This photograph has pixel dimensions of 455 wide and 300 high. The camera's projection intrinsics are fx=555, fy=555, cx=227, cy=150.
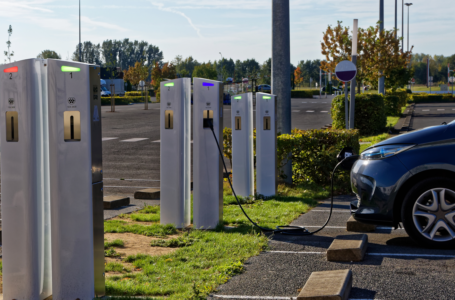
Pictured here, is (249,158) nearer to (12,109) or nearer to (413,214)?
(413,214)

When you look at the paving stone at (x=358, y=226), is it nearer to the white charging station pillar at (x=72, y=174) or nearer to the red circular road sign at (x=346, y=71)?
the white charging station pillar at (x=72, y=174)

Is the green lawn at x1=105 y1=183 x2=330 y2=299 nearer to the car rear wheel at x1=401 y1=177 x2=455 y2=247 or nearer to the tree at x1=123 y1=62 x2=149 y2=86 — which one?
the car rear wheel at x1=401 y1=177 x2=455 y2=247

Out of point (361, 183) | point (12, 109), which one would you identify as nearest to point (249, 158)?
point (361, 183)

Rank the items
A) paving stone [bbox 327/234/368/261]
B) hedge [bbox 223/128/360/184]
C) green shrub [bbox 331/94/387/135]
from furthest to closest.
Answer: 1. green shrub [bbox 331/94/387/135]
2. hedge [bbox 223/128/360/184]
3. paving stone [bbox 327/234/368/261]

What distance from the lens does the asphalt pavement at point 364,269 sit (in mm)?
4191

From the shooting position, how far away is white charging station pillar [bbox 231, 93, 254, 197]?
8.99 metres

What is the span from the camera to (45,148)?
165 inches

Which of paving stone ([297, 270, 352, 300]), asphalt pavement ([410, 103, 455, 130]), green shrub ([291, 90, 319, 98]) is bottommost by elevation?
paving stone ([297, 270, 352, 300])

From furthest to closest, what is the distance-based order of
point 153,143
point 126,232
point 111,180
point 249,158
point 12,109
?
point 153,143
point 111,180
point 249,158
point 126,232
point 12,109

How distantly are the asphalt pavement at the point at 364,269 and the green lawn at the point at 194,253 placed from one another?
18cm

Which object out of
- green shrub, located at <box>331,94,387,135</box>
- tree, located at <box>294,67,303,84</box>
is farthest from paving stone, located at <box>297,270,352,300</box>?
tree, located at <box>294,67,303,84</box>

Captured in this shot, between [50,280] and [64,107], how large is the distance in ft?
4.36

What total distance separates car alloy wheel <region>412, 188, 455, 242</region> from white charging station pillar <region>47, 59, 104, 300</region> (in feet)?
10.7

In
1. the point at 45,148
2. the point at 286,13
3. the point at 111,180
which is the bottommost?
the point at 111,180
